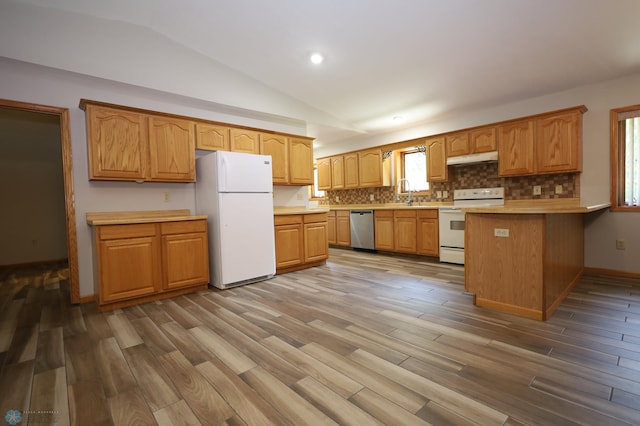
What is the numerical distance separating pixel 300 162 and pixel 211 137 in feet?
4.65

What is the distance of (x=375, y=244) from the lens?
217 inches

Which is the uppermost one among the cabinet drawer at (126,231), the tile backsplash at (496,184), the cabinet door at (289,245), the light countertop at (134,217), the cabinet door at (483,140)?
the cabinet door at (483,140)

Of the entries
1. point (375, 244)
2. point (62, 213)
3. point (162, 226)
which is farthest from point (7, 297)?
point (375, 244)

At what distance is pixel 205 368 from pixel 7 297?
3220mm

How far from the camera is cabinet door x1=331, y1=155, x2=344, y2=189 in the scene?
644 centimetres

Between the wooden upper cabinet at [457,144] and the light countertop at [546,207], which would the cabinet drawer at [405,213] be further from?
the light countertop at [546,207]

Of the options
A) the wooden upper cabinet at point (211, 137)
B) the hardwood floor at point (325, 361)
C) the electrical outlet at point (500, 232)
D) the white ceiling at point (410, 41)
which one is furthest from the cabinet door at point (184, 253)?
the electrical outlet at point (500, 232)

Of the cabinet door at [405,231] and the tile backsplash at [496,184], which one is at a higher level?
the tile backsplash at [496,184]

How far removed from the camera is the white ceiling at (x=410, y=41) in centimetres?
267

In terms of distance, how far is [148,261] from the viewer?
3.05 metres

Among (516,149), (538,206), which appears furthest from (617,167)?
(516,149)

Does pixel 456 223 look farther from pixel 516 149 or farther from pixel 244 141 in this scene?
pixel 244 141

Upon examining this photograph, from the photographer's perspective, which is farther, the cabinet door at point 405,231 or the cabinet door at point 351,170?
the cabinet door at point 351,170

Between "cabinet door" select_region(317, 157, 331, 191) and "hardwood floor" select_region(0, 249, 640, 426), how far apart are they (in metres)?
3.96
